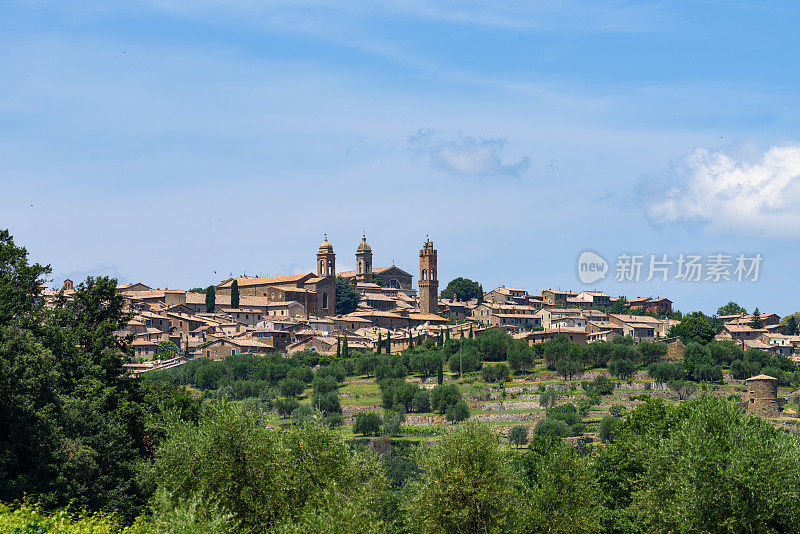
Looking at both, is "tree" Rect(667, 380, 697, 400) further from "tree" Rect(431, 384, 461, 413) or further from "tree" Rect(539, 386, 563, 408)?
"tree" Rect(431, 384, 461, 413)

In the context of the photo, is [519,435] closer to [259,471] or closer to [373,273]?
[259,471]

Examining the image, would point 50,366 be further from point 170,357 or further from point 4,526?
point 170,357

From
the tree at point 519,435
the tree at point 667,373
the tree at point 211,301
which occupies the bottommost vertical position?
the tree at point 519,435

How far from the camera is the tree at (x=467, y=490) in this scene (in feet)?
108

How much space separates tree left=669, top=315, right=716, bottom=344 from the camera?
5143 inches

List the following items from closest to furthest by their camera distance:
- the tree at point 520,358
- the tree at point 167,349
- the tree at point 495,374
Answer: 1. the tree at point 495,374
2. the tree at point 520,358
3. the tree at point 167,349

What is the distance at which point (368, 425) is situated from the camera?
95.9 meters

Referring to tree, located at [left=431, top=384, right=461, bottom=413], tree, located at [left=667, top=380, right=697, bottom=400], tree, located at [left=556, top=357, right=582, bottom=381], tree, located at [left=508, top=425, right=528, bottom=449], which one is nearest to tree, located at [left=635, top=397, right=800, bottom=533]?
tree, located at [left=508, top=425, right=528, bottom=449]

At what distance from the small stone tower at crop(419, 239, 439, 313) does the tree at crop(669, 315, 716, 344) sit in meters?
39.7

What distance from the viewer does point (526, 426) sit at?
94688mm

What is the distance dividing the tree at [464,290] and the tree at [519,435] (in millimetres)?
79187

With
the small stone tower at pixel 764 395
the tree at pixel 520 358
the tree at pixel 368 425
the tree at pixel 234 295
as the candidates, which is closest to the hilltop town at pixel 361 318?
the tree at pixel 234 295

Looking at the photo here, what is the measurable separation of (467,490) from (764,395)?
77.0 m

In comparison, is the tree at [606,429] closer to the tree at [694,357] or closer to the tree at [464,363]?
the tree at [694,357]
